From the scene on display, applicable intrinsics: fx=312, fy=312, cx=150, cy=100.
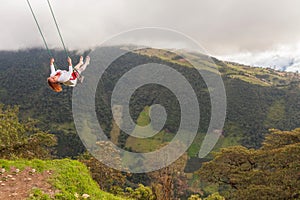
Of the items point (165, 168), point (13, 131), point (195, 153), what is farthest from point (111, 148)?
point (195, 153)

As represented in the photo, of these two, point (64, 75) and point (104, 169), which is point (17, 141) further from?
point (64, 75)

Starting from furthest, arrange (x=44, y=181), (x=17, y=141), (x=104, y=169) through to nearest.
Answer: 1. (x=104, y=169)
2. (x=17, y=141)
3. (x=44, y=181)

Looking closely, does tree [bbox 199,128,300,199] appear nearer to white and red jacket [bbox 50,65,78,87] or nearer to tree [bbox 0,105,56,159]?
tree [bbox 0,105,56,159]

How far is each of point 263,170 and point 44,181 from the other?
84.1 feet

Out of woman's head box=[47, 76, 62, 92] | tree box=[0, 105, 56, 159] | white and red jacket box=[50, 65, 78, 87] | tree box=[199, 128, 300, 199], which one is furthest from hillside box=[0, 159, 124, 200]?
tree box=[199, 128, 300, 199]

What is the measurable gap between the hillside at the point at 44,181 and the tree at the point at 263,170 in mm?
20587

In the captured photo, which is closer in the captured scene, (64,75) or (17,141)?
(64,75)

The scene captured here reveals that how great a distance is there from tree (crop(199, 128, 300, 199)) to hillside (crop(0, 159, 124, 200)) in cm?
2059

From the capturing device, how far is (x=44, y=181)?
11203 millimetres

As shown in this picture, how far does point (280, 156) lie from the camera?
29891 mm

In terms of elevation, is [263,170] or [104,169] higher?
[104,169]

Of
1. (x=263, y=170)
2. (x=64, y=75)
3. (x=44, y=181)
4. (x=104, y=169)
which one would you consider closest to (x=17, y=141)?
(x=104, y=169)

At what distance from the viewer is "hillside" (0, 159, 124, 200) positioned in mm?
9969

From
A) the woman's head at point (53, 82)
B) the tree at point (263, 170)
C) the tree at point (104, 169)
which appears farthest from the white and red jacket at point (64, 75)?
the tree at point (104, 169)
